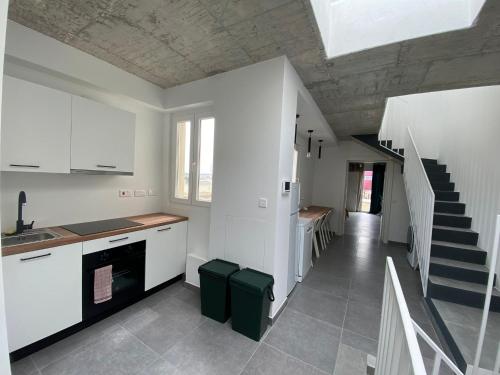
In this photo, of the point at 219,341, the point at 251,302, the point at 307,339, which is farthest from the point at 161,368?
the point at 307,339

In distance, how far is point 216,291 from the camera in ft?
7.13

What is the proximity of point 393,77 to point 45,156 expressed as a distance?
12.1 ft

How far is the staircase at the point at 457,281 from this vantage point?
195 centimetres

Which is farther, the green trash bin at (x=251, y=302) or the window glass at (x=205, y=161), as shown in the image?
the window glass at (x=205, y=161)

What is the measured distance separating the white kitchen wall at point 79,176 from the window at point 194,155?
0.35m

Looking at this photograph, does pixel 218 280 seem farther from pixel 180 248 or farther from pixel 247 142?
pixel 247 142

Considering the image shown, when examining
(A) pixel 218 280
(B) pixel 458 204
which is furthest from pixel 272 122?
(B) pixel 458 204

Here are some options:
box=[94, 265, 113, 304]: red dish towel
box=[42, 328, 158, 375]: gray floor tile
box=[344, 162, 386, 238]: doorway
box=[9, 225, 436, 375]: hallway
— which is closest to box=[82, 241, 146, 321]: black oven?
box=[94, 265, 113, 304]: red dish towel

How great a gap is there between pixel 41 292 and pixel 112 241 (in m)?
0.60

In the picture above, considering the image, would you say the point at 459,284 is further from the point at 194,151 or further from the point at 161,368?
the point at 194,151

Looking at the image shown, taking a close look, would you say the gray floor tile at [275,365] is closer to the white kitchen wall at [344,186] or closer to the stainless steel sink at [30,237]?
the stainless steel sink at [30,237]

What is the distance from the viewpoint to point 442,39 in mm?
1706

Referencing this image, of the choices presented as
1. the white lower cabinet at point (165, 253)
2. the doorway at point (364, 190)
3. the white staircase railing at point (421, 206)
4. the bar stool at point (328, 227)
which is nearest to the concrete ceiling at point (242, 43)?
the white staircase railing at point (421, 206)

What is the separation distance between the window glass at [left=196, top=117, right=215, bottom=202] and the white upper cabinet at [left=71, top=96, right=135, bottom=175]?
0.86 m
